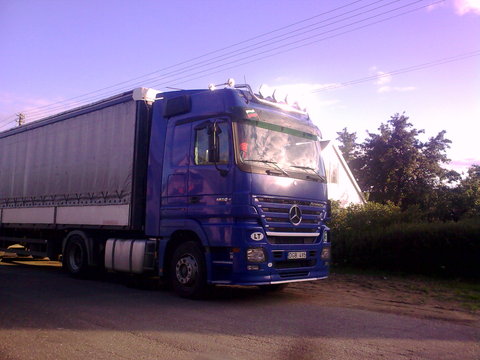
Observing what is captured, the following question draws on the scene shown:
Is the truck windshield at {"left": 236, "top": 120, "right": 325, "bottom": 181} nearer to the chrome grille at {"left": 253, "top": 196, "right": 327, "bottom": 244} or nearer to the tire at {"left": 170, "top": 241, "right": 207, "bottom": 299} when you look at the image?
the chrome grille at {"left": 253, "top": 196, "right": 327, "bottom": 244}

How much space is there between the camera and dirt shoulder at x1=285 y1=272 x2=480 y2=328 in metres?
7.86

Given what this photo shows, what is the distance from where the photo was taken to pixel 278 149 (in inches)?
332

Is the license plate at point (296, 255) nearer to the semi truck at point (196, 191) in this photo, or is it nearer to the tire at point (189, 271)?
the semi truck at point (196, 191)

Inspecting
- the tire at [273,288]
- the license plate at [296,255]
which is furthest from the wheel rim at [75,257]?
the license plate at [296,255]

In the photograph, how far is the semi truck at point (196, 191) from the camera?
25.6ft

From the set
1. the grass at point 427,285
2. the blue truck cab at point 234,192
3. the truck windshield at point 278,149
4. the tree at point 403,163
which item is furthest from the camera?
the tree at point 403,163

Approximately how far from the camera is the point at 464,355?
530cm

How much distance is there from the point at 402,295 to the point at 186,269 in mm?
4560

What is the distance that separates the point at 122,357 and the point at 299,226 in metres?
4.22

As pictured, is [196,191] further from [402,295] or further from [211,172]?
[402,295]

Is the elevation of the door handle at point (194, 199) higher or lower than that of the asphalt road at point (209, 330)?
higher

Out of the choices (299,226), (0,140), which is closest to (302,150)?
(299,226)

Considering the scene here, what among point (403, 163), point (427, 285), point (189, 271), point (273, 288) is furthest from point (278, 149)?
point (403, 163)

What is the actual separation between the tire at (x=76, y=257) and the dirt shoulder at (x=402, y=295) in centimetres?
477
